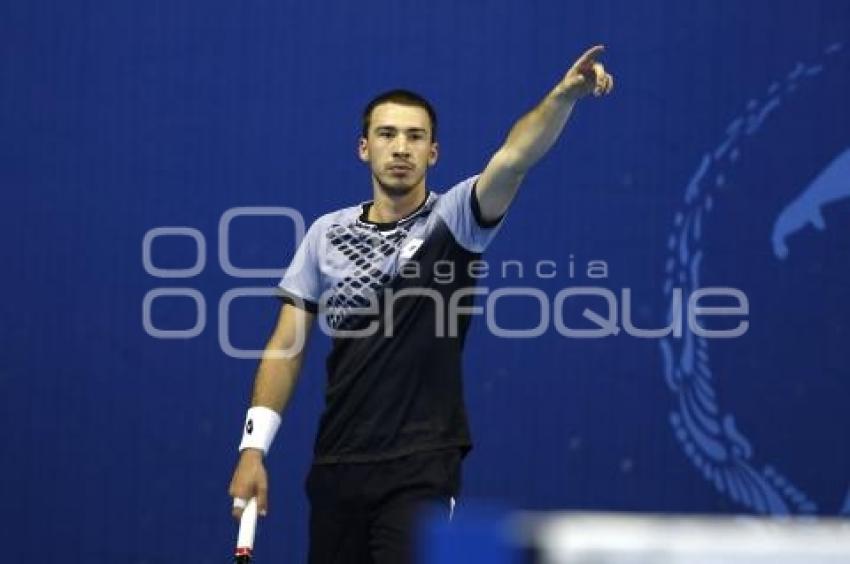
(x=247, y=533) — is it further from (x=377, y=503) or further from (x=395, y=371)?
(x=395, y=371)

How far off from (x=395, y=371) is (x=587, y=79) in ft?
2.54

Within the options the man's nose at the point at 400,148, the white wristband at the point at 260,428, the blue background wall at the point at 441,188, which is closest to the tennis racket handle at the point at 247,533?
the white wristband at the point at 260,428

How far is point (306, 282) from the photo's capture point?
12.3 feet

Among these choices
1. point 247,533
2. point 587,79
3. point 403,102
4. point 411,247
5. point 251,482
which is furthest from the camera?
point 403,102

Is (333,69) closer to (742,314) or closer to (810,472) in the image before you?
(742,314)

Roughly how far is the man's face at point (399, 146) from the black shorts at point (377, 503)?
0.68m

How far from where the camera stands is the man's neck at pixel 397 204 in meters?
3.72

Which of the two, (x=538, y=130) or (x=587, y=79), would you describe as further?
(x=538, y=130)

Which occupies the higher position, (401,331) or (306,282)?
(306,282)

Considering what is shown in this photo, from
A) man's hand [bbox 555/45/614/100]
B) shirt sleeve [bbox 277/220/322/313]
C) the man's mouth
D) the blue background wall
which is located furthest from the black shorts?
the blue background wall

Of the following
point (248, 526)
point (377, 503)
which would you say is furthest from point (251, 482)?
point (377, 503)

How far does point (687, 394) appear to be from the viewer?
16.0 ft

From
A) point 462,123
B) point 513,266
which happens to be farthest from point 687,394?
point 462,123

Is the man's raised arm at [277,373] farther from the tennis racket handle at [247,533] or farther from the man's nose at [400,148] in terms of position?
the man's nose at [400,148]
